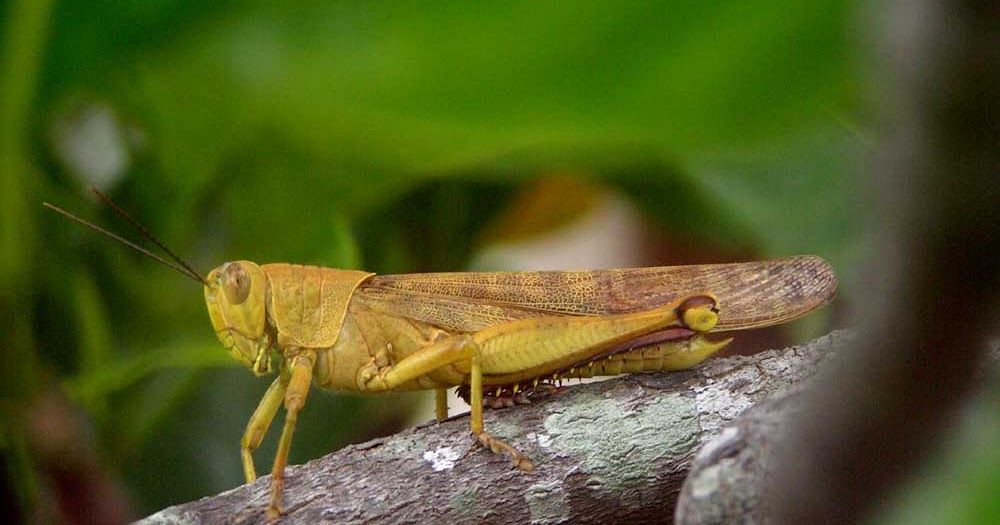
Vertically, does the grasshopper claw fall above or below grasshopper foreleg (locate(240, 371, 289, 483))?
below

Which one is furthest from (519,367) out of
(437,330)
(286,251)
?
(286,251)

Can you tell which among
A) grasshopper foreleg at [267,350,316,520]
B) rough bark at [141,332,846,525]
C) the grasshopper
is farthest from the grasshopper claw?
grasshopper foreleg at [267,350,316,520]

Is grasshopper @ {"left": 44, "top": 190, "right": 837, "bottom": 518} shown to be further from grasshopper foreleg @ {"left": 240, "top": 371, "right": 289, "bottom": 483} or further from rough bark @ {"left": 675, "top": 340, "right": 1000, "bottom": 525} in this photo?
rough bark @ {"left": 675, "top": 340, "right": 1000, "bottom": 525}

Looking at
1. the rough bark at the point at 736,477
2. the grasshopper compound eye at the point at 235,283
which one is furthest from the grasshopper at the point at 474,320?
the rough bark at the point at 736,477

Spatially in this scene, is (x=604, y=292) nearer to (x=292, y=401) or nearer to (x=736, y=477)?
(x=292, y=401)

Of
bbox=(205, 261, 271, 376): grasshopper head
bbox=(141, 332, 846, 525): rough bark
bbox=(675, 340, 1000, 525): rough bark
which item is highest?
bbox=(205, 261, 271, 376): grasshopper head

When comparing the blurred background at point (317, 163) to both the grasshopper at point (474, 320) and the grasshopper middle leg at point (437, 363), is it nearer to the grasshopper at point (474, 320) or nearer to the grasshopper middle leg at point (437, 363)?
the grasshopper at point (474, 320)
